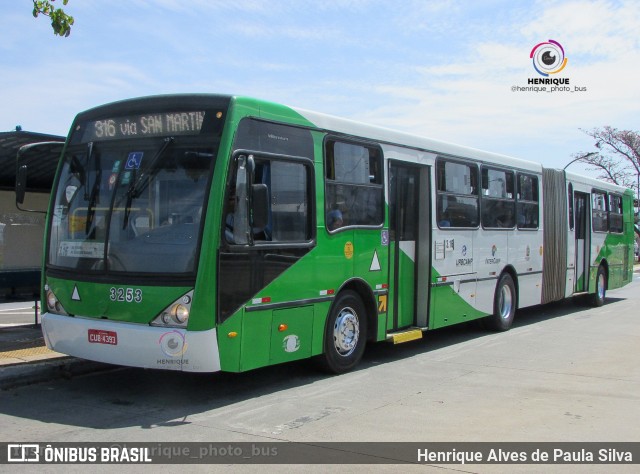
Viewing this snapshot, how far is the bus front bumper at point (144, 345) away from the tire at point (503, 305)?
277 inches

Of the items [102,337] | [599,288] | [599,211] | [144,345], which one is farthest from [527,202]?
[102,337]

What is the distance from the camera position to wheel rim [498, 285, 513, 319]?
41.1ft

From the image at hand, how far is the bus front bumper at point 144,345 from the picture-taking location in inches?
254

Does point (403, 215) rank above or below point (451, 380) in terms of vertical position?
above

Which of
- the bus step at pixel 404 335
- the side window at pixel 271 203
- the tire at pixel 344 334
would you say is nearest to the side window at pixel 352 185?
the side window at pixel 271 203

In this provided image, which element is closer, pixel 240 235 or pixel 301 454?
pixel 301 454

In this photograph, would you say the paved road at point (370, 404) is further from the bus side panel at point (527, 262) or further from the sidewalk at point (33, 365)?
the bus side panel at point (527, 262)

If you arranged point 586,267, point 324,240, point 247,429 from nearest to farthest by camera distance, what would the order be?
point 247,429 < point 324,240 < point 586,267

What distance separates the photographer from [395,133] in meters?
9.56

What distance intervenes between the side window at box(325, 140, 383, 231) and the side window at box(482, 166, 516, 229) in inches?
130

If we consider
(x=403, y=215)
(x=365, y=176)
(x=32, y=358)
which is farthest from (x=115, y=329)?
(x=403, y=215)

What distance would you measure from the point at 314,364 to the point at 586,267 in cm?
1015

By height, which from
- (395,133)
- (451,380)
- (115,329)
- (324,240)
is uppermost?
(395,133)

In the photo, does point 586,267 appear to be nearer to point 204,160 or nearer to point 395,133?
point 395,133
